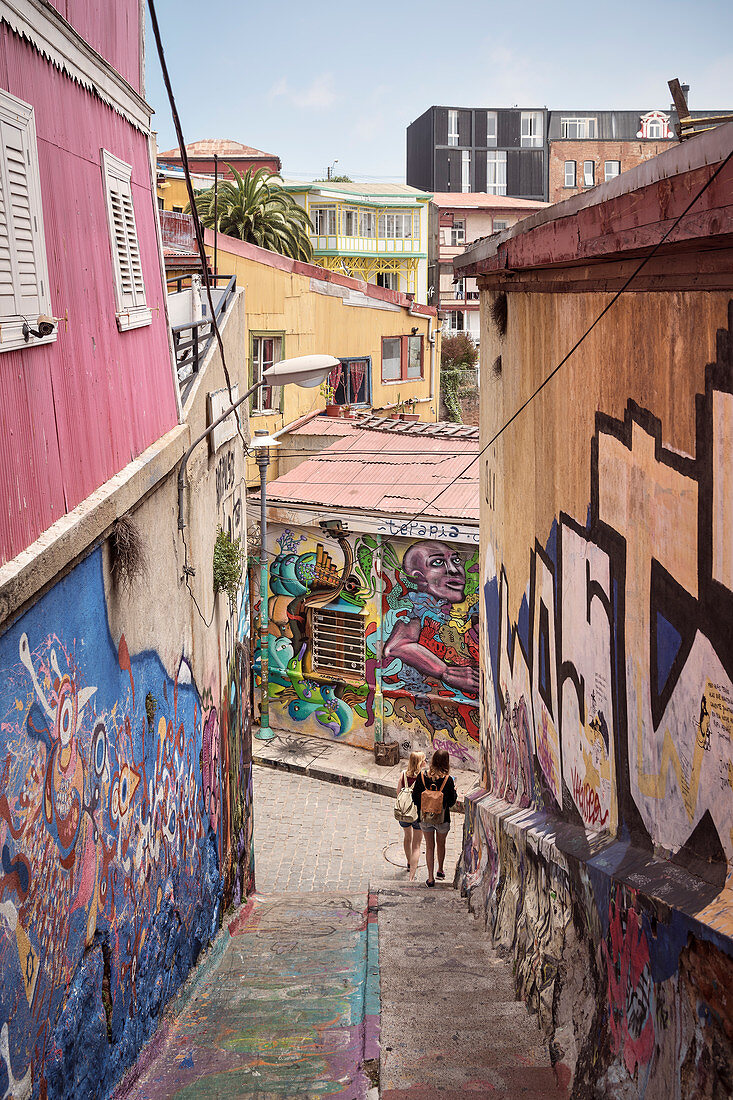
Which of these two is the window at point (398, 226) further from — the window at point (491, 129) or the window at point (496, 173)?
the window at point (491, 129)

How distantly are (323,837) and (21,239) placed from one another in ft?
35.8

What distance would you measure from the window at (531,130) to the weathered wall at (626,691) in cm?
6313

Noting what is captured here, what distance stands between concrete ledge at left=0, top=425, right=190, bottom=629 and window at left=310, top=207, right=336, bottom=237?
34.5 metres

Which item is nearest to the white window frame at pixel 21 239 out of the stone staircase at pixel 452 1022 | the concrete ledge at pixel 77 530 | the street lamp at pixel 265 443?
the concrete ledge at pixel 77 530

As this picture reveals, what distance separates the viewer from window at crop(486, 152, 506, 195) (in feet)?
210

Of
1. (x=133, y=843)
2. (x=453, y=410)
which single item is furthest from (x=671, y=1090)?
(x=453, y=410)

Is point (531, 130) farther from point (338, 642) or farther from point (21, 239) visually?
point (21, 239)

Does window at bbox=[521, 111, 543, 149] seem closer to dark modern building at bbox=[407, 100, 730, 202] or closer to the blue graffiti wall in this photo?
dark modern building at bbox=[407, 100, 730, 202]

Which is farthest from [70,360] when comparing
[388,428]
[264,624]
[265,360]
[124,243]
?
[265,360]

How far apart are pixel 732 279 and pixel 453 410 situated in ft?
114

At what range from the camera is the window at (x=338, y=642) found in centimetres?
1605

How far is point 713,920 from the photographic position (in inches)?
132

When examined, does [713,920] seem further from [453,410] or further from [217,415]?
[453,410]


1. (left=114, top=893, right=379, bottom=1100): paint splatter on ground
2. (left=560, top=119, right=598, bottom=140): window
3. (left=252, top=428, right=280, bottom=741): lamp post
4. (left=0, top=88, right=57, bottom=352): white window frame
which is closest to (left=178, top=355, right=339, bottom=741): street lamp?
(left=252, top=428, right=280, bottom=741): lamp post
